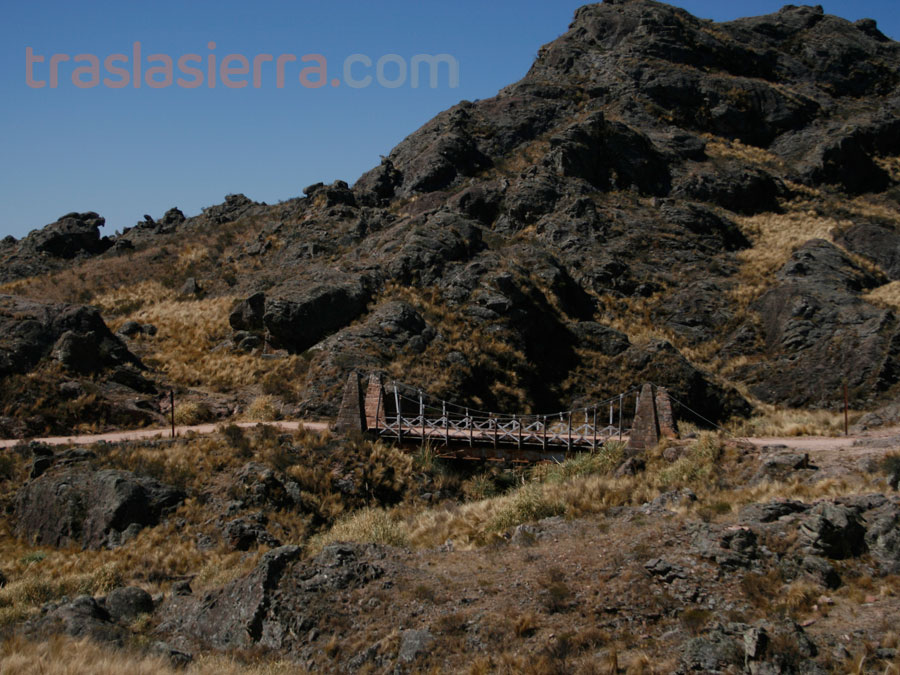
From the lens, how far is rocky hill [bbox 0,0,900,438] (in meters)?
34.6

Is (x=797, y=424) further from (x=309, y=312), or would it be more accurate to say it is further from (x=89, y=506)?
(x=89, y=506)

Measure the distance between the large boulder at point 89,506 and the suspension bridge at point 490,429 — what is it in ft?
23.6

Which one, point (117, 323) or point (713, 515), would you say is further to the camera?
point (117, 323)

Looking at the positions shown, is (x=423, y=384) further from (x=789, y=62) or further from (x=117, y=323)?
(x=789, y=62)

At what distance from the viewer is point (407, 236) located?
144ft

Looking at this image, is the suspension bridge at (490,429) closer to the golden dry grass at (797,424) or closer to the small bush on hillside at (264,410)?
the golden dry grass at (797,424)

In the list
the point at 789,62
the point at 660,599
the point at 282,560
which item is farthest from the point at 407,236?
the point at 789,62

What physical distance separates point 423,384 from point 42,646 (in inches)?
855

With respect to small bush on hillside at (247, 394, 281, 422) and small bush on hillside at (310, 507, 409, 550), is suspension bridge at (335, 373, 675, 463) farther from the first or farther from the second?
small bush on hillside at (310, 507, 409, 550)

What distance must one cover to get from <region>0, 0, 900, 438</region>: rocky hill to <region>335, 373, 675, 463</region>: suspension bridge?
11.8 feet

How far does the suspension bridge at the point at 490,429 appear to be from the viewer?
71.8ft

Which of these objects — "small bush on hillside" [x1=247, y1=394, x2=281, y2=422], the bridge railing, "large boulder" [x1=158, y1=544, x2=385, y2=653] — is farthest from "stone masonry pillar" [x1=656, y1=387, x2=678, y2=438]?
"small bush on hillside" [x1=247, y1=394, x2=281, y2=422]

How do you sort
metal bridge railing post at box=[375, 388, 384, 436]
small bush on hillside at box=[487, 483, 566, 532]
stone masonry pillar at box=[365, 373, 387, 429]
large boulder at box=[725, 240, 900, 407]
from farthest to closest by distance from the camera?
large boulder at box=[725, 240, 900, 407] < stone masonry pillar at box=[365, 373, 387, 429] < metal bridge railing post at box=[375, 388, 384, 436] < small bush on hillside at box=[487, 483, 566, 532]

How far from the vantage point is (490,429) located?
25719mm
